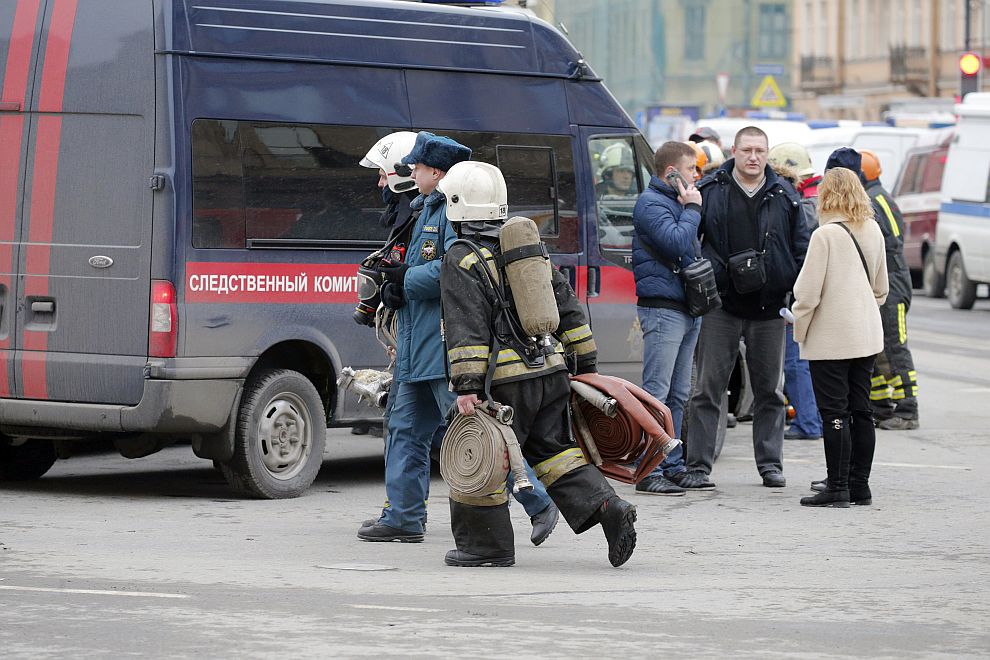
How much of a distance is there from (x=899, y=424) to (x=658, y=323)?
4.20 metres

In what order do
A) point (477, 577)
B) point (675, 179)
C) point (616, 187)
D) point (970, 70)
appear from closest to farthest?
point (477, 577) < point (675, 179) < point (616, 187) < point (970, 70)

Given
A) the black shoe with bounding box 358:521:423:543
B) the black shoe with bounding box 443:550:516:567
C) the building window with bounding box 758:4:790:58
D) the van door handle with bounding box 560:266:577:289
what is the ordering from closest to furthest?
the black shoe with bounding box 443:550:516:567 < the black shoe with bounding box 358:521:423:543 < the van door handle with bounding box 560:266:577:289 < the building window with bounding box 758:4:790:58

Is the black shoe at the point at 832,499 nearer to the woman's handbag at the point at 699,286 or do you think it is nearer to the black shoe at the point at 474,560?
the woman's handbag at the point at 699,286

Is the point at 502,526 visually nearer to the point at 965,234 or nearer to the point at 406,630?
the point at 406,630

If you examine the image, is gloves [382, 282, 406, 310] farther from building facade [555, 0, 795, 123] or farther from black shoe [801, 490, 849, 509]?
building facade [555, 0, 795, 123]

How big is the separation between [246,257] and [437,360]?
1816mm

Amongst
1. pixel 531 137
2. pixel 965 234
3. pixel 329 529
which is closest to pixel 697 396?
pixel 531 137

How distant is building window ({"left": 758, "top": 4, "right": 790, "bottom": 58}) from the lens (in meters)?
101

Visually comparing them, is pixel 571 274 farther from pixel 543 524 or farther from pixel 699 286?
pixel 543 524

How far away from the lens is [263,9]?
412 inches

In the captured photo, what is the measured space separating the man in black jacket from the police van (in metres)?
1.36

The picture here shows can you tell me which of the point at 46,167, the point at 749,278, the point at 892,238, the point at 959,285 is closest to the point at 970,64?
the point at 959,285

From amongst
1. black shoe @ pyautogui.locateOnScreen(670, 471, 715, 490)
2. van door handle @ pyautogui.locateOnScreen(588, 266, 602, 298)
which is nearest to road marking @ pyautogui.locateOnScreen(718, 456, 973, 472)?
black shoe @ pyautogui.locateOnScreen(670, 471, 715, 490)

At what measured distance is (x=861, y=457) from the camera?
413 inches
